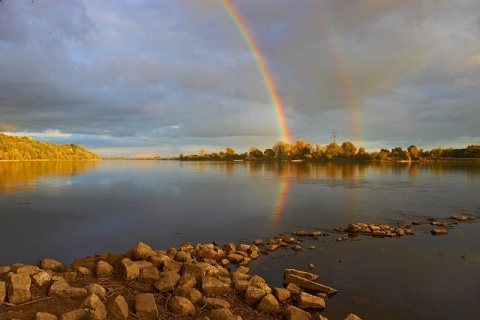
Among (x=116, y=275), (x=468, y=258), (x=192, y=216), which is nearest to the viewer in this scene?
(x=116, y=275)

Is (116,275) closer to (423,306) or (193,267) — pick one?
(193,267)

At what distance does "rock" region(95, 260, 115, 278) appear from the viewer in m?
11.5

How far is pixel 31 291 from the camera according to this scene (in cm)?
947

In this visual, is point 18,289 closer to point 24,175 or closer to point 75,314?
point 75,314

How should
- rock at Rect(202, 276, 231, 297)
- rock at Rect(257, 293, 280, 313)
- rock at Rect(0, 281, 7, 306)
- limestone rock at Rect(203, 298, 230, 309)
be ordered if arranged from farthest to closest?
rock at Rect(202, 276, 231, 297)
rock at Rect(257, 293, 280, 313)
limestone rock at Rect(203, 298, 230, 309)
rock at Rect(0, 281, 7, 306)

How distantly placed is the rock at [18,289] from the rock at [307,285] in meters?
9.08

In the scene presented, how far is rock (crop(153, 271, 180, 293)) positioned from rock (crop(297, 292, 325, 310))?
4.21 meters

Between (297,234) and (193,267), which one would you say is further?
(297,234)

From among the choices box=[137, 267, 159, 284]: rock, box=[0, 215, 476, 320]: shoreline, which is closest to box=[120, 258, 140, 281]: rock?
box=[0, 215, 476, 320]: shoreline

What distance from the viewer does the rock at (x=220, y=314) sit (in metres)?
9.32

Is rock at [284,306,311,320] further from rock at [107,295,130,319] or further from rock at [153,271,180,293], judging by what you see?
rock at [107,295,130,319]

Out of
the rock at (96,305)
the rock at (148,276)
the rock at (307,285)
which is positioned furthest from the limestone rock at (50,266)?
the rock at (307,285)

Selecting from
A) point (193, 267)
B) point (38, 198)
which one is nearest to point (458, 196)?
point (193, 267)

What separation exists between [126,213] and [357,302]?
81.4 feet
